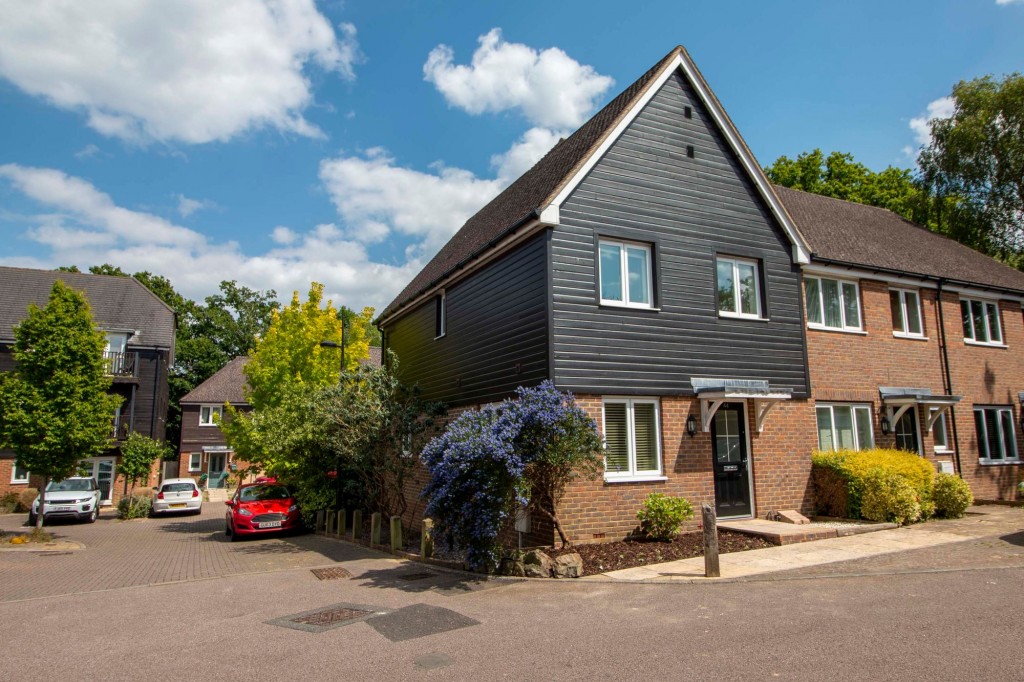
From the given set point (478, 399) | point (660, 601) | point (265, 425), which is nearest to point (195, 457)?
point (265, 425)

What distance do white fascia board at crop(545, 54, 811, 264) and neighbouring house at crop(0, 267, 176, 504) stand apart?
2702cm

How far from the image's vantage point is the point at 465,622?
291 inches

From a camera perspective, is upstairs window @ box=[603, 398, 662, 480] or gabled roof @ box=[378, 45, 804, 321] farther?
gabled roof @ box=[378, 45, 804, 321]

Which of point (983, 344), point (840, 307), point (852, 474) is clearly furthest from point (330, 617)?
point (983, 344)

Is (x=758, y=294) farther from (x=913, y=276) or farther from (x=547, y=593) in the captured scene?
(x=547, y=593)

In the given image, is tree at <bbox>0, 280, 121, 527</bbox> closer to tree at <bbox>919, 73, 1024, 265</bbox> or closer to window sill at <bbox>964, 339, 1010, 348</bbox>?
window sill at <bbox>964, 339, 1010, 348</bbox>

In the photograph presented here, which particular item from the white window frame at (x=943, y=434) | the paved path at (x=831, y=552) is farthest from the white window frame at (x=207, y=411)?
the white window frame at (x=943, y=434)

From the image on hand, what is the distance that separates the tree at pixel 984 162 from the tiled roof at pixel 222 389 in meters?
41.1

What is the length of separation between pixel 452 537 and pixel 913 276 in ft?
46.7

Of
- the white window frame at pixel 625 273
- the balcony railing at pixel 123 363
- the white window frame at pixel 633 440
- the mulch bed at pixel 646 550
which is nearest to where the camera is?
the mulch bed at pixel 646 550

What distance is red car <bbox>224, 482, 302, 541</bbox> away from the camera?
685 inches

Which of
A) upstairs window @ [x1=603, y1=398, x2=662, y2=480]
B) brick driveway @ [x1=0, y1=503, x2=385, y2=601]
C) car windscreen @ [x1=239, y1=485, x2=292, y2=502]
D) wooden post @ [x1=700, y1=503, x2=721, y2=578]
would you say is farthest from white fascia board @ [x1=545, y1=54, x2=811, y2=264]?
car windscreen @ [x1=239, y1=485, x2=292, y2=502]

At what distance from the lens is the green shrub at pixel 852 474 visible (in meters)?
13.1

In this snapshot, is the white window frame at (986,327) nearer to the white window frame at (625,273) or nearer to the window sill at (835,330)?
the window sill at (835,330)
